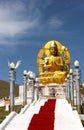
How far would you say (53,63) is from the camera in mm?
46250

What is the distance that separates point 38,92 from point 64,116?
881 inches

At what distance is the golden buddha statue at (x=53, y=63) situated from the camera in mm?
44312

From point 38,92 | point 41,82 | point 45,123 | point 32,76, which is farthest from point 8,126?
point 41,82

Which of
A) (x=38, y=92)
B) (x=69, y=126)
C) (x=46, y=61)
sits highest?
(x=46, y=61)

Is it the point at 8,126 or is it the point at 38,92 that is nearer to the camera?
the point at 8,126

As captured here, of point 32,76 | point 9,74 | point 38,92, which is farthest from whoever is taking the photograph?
point 38,92

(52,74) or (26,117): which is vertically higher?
(52,74)

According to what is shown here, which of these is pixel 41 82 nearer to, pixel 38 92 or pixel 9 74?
pixel 38 92

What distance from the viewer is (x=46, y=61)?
Result: 153 ft

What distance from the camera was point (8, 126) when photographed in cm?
1489

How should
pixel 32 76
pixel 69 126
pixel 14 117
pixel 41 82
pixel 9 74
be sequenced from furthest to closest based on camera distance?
pixel 41 82 < pixel 32 76 < pixel 9 74 < pixel 14 117 < pixel 69 126

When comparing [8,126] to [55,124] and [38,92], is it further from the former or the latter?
[38,92]

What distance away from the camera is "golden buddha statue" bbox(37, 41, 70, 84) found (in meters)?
44.3

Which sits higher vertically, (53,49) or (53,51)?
(53,49)
